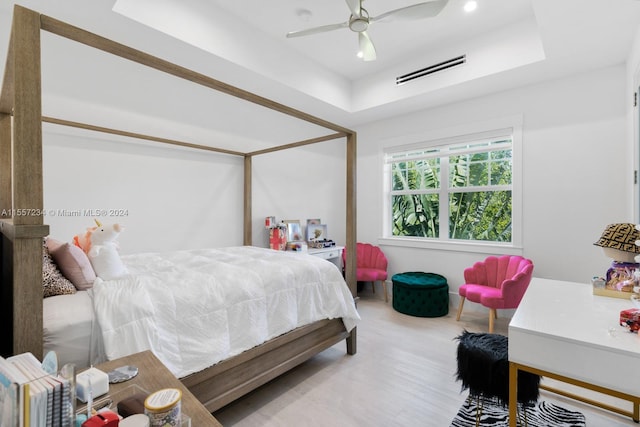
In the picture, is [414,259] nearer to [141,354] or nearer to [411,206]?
[411,206]

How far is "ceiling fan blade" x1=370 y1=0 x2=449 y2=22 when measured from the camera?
188cm

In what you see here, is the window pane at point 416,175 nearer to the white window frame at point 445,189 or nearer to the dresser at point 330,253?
the white window frame at point 445,189

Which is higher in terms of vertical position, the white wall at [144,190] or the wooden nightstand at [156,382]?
the white wall at [144,190]

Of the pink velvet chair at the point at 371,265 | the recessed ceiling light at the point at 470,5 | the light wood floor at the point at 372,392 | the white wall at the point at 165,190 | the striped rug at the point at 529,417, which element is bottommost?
the light wood floor at the point at 372,392

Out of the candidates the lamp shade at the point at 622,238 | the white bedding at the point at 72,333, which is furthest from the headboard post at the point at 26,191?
the lamp shade at the point at 622,238

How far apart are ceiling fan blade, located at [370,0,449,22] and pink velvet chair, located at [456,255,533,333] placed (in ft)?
7.61

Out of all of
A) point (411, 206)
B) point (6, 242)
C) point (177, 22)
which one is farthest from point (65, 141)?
point (411, 206)

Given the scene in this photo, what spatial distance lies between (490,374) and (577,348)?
43 centimetres

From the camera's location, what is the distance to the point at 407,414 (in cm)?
178

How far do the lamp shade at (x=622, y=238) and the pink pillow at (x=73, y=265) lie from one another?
2689mm

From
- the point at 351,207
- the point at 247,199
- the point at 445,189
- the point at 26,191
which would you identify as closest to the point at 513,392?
the point at 351,207

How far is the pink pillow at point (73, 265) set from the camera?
4.93ft

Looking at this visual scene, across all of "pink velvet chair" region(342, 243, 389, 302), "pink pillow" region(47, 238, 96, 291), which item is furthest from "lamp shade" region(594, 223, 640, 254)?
"pink pillow" region(47, 238, 96, 291)

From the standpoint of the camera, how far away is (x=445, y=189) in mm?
3949
